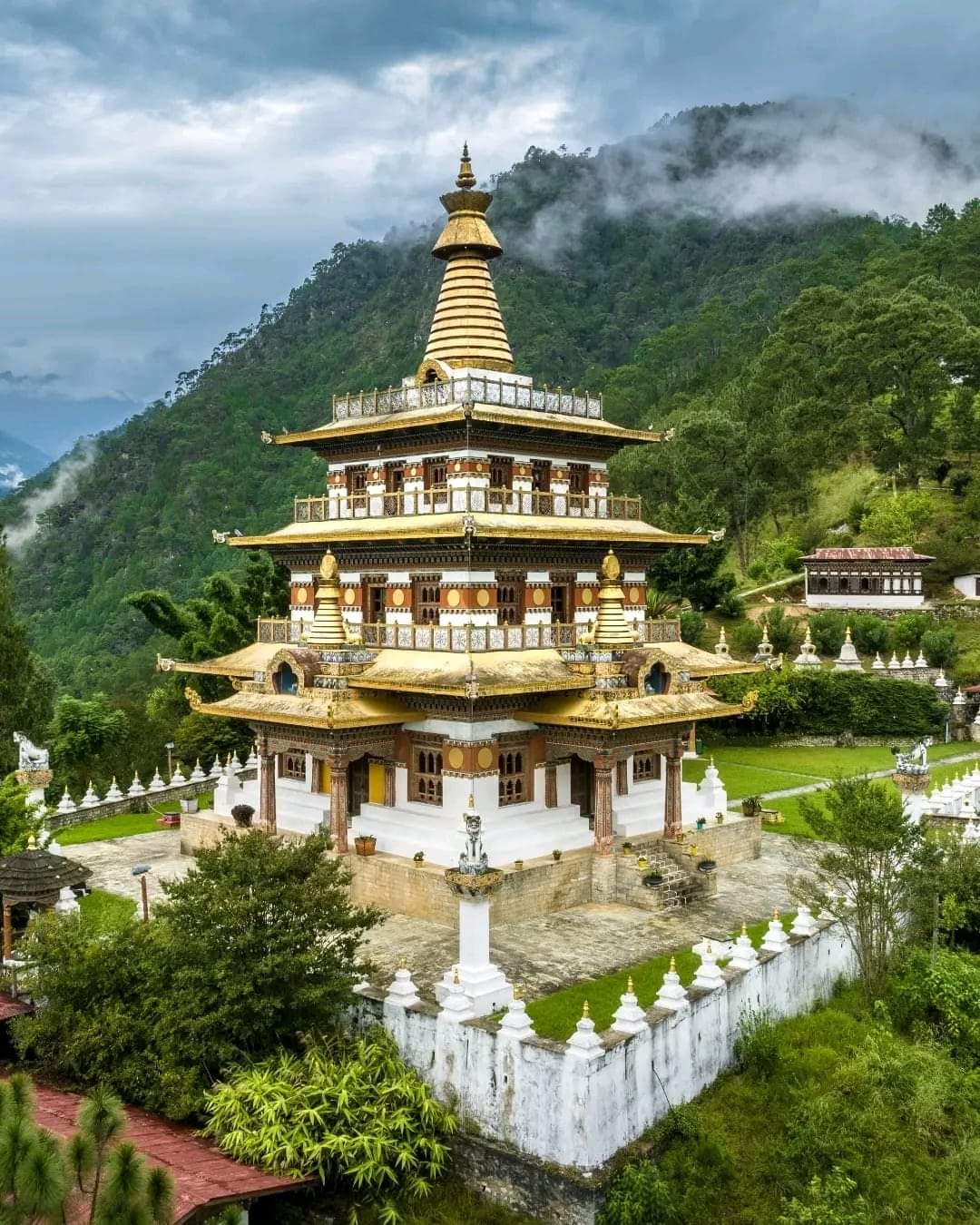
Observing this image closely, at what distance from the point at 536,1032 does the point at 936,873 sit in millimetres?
6746

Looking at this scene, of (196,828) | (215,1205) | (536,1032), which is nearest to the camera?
(215,1205)

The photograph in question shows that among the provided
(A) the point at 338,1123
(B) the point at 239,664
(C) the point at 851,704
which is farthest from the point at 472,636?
(C) the point at 851,704

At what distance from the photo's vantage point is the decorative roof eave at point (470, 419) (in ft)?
66.5

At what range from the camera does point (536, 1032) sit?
13.0m

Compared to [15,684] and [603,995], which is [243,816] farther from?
[603,995]

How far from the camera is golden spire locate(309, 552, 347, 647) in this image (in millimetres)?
20625

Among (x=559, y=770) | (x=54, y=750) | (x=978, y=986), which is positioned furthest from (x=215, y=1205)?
(x=54, y=750)

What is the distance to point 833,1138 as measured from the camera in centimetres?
1212

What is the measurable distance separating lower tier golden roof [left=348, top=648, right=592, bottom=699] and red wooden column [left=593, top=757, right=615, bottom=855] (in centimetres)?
142

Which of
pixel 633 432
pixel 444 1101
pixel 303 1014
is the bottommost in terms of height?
pixel 444 1101

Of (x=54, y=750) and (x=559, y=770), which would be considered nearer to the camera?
(x=559, y=770)

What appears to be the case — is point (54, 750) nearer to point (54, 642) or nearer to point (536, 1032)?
point (536, 1032)

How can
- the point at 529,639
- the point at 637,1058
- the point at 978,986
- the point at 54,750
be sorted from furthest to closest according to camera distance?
the point at 54,750 → the point at 529,639 → the point at 978,986 → the point at 637,1058

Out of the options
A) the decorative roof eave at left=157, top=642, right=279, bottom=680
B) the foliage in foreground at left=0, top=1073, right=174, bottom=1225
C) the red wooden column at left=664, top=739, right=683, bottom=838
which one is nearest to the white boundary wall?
the foliage in foreground at left=0, top=1073, right=174, bottom=1225
